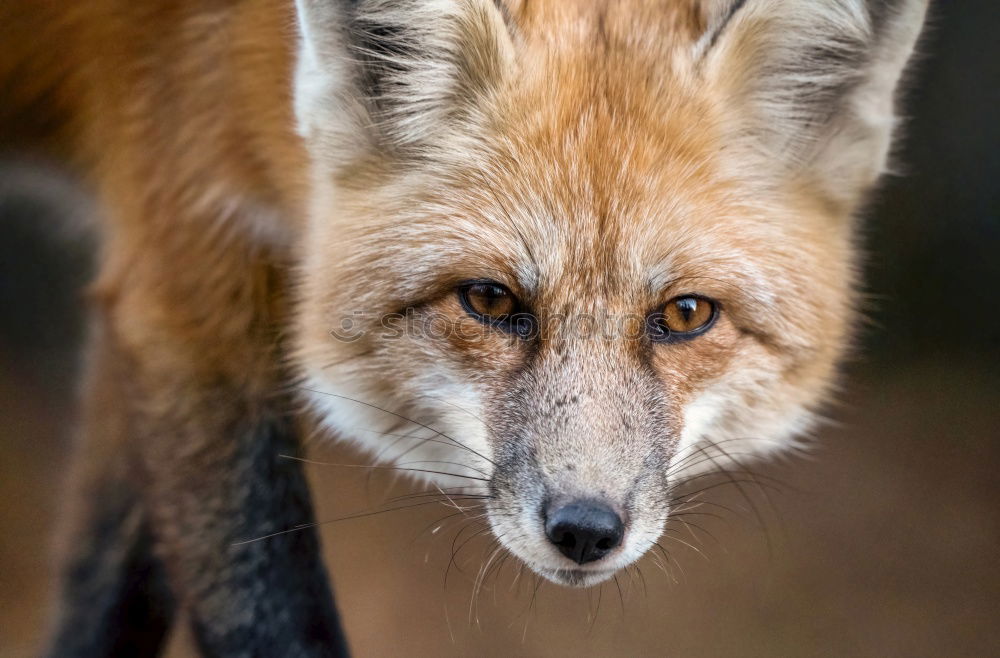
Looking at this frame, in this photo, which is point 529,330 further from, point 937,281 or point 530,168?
point 937,281

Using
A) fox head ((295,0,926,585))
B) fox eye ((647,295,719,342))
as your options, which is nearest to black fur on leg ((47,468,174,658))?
fox head ((295,0,926,585))

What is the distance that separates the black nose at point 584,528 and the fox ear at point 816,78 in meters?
0.66

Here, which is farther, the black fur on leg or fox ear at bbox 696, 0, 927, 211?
the black fur on leg

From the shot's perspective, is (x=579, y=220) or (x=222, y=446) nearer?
(x=579, y=220)

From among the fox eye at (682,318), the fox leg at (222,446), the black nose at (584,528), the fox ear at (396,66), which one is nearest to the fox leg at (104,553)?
the fox leg at (222,446)

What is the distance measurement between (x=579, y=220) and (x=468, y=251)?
0.56 feet

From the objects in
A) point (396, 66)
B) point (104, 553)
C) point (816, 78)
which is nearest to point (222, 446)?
point (104, 553)

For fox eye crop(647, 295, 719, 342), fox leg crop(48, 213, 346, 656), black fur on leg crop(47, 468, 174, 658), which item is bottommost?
black fur on leg crop(47, 468, 174, 658)

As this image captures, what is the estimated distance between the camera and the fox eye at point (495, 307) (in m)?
1.22

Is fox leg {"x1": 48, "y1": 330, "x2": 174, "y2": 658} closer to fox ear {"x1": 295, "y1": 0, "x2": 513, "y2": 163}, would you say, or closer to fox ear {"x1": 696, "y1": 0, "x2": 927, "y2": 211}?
fox ear {"x1": 295, "y1": 0, "x2": 513, "y2": 163}

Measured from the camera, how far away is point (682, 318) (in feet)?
4.10

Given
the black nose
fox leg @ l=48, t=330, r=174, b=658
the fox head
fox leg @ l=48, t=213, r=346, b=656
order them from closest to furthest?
the black nose < the fox head < fox leg @ l=48, t=213, r=346, b=656 < fox leg @ l=48, t=330, r=174, b=658

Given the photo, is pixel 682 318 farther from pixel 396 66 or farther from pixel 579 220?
pixel 396 66

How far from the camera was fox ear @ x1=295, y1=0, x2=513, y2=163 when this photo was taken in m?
1.22
